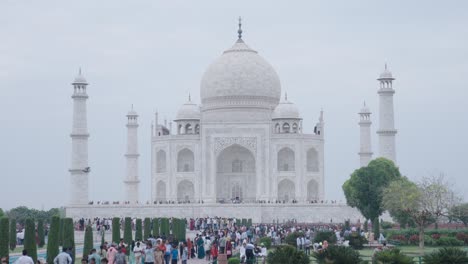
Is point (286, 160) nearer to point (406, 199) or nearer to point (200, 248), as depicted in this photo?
point (406, 199)

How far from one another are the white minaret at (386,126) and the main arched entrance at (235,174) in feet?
23.4

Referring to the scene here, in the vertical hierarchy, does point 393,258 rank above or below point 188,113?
below

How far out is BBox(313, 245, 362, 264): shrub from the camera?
51.7 ft

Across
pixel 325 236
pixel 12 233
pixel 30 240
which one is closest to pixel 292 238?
pixel 325 236

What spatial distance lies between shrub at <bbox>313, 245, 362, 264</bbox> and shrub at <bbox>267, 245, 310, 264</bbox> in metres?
0.49

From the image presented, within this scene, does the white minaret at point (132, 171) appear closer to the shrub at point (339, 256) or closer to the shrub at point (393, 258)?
the shrub at point (339, 256)

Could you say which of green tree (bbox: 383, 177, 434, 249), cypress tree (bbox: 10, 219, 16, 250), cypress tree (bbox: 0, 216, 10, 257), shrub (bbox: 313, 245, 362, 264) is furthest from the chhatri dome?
shrub (bbox: 313, 245, 362, 264)

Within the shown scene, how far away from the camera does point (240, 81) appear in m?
47.8

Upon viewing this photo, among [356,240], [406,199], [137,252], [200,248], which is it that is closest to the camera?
[137,252]

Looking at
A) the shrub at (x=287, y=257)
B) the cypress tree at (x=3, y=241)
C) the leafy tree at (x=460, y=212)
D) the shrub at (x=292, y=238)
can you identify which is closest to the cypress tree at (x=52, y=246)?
the cypress tree at (x=3, y=241)

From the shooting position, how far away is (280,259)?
51.8 feet

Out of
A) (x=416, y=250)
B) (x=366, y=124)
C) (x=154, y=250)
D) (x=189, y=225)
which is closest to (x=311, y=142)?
(x=366, y=124)

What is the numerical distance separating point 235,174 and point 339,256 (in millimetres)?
31251

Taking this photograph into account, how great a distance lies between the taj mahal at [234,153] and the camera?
42188 millimetres
